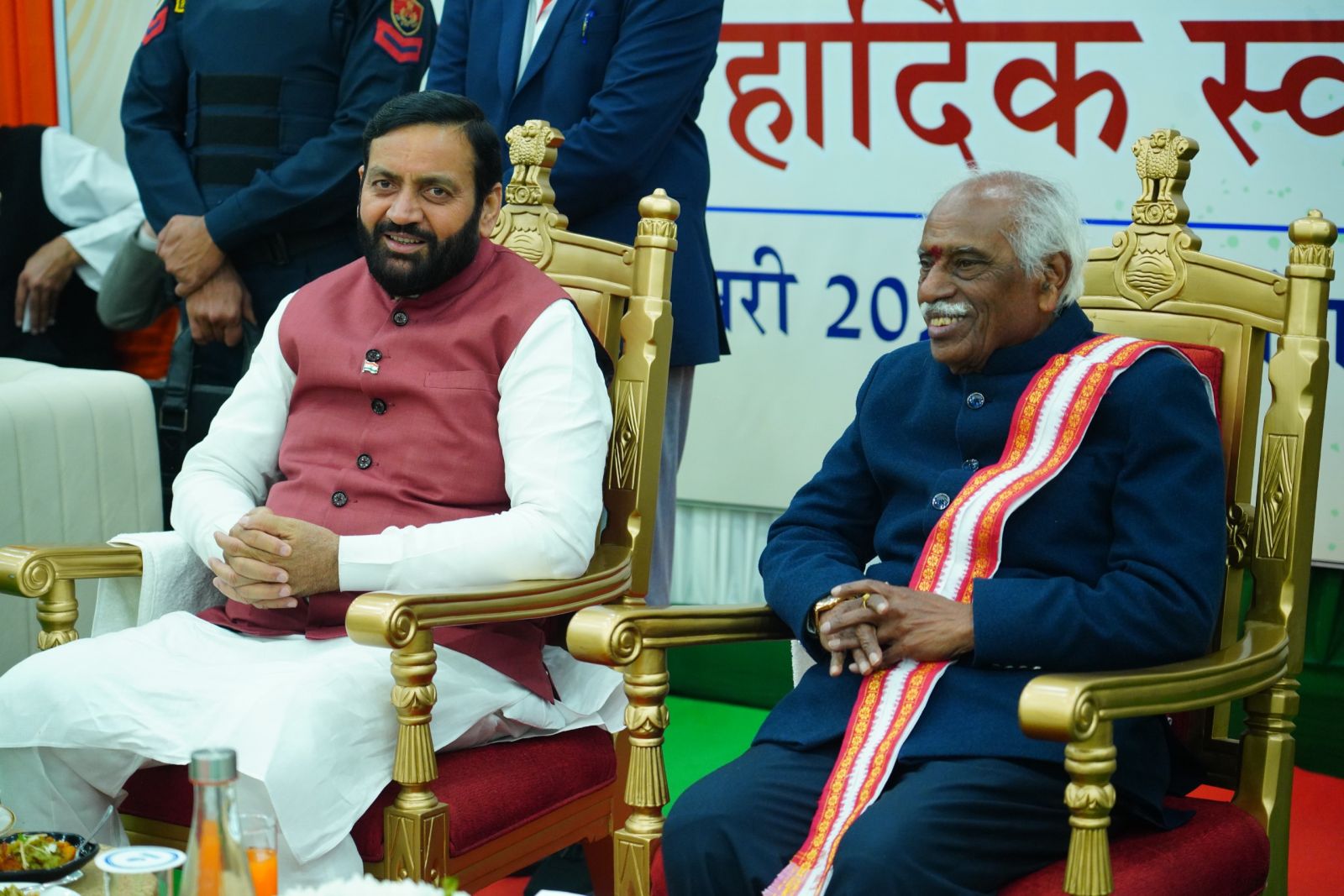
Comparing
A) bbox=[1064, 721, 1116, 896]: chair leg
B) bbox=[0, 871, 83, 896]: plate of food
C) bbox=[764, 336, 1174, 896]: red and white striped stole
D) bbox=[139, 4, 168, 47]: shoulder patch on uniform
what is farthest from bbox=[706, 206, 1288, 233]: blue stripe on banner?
bbox=[0, 871, 83, 896]: plate of food

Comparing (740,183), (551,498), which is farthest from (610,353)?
(740,183)

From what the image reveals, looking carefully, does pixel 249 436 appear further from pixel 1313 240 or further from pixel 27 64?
pixel 27 64

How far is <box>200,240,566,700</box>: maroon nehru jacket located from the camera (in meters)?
2.62

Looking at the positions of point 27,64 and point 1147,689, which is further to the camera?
point 27,64

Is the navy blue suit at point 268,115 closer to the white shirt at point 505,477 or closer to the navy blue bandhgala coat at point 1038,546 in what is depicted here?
the white shirt at point 505,477

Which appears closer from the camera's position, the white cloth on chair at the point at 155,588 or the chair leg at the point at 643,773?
the chair leg at the point at 643,773

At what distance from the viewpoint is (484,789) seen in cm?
241

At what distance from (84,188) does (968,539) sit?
3.42 m

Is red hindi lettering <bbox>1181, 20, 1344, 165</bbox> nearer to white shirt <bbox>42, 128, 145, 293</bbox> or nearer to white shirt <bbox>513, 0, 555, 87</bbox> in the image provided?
white shirt <bbox>513, 0, 555, 87</bbox>

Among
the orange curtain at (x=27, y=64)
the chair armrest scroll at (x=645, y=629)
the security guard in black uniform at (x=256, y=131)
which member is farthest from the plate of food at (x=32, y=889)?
the orange curtain at (x=27, y=64)

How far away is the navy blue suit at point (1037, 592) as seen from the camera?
2.14m

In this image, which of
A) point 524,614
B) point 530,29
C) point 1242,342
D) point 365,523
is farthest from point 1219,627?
point 530,29

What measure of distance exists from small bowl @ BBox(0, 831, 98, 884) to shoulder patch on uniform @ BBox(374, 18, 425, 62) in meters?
2.37

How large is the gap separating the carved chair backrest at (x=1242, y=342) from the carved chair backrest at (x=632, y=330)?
0.73 meters
